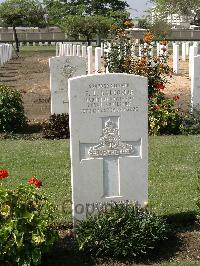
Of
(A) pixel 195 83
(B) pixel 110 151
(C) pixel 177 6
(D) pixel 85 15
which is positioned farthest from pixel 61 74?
(C) pixel 177 6

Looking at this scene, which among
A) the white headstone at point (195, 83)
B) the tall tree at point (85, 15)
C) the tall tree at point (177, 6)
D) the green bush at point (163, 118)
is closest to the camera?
the green bush at point (163, 118)

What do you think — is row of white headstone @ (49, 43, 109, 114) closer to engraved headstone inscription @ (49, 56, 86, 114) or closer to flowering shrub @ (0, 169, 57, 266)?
engraved headstone inscription @ (49, 56, 86, 114)

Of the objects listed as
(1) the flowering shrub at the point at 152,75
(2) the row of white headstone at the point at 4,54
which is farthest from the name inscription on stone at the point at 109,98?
(2) the row of white headstone at the point at 4,54

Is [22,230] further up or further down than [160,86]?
further down

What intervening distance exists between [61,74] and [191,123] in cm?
296

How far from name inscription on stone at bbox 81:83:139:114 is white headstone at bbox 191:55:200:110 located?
6144mm

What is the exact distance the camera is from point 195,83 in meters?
11.7

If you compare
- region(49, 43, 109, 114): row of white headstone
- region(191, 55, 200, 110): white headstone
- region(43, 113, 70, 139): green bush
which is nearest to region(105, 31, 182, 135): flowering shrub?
region(191, 55, 200, 110): white headstone

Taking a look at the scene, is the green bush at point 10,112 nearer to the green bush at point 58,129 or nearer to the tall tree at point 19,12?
the green bush at point 58,129

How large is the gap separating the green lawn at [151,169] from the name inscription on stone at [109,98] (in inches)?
57.7

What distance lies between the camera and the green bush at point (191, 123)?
445 inches

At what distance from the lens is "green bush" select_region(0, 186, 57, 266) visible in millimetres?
5023

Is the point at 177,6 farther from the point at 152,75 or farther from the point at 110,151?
the point at 110,151

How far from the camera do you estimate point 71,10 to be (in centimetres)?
4947
